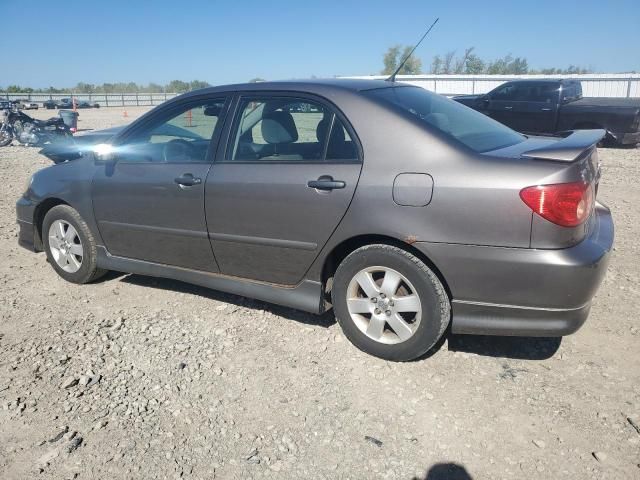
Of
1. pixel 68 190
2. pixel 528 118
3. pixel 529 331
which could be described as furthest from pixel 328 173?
pixel 528 118

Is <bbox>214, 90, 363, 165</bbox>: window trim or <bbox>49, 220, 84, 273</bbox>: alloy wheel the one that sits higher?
<bbox>214, 90, 363, 165</bbox>: window trim

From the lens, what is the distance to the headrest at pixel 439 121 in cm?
313

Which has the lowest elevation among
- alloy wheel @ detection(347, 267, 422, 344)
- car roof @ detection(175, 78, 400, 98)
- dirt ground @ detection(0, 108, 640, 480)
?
dirt ground @ detection(0, 108, 640, 480)

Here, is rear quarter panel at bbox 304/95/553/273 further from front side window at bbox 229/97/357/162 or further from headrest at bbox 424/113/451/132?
front side window at bbox 229/97/357/162

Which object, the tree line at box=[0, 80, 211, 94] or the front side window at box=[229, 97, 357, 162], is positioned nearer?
the front side window at box=[229, 97, 357, 162]

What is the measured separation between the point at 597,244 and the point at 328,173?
5.12 feet

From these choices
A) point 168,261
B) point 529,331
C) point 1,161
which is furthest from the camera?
point 1,161

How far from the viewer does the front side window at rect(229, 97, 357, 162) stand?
338 cm

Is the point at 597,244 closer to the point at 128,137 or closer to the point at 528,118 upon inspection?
the point at 128,137

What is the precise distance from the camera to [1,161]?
1164 centimetres

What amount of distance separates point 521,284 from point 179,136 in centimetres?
270

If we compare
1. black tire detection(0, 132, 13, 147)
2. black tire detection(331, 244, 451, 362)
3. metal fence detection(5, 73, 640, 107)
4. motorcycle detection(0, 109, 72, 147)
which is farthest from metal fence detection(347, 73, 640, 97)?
black tire detection(331, 244, 451, 362)

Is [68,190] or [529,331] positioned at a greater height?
[68,190]

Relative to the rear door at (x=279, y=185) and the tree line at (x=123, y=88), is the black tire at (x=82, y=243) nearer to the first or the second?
the rear door at (x=279, y=185)
